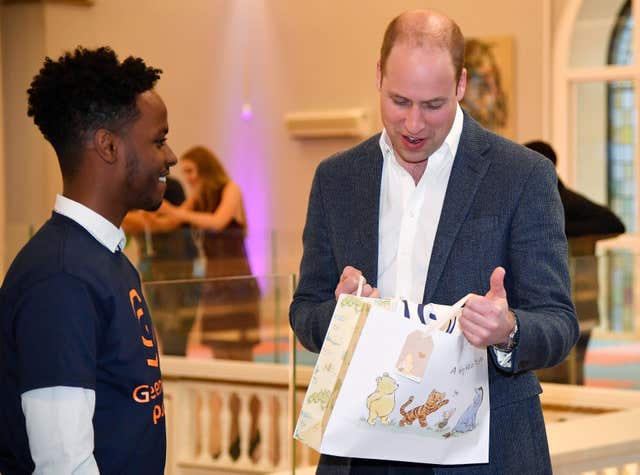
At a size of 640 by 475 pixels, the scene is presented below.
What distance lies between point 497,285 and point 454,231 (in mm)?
184

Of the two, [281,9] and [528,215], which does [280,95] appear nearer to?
[281,9]

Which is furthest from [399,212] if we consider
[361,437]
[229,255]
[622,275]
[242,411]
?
[229,255]

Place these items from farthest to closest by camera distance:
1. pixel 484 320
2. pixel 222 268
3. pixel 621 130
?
pixel 621 130, pixel 222 268, pixel 484 320

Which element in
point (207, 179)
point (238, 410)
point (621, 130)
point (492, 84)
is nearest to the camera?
point (238, 410)

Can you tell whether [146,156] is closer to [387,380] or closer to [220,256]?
[387,380]

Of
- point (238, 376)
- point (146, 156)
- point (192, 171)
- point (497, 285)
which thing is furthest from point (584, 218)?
point (146, 156)

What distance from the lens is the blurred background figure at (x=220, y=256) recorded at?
4680 millimetres

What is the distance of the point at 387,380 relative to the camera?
1742mm

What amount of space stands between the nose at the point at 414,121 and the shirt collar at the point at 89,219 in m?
0.53

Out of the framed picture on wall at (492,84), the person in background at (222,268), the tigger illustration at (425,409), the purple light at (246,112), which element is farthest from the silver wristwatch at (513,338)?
the purple light at (246,112)

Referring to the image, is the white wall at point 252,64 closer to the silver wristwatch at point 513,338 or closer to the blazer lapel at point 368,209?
the blazer lapel at point 368,209

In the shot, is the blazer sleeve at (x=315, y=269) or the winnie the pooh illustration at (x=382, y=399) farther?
the blazer sleeve at (x=315, y=269)

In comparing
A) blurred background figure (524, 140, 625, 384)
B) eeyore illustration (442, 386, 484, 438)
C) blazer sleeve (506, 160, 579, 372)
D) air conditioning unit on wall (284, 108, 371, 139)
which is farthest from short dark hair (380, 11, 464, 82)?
air conditioning unit on wall (284, 108, 371, 139)

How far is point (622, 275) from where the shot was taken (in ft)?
17.3
